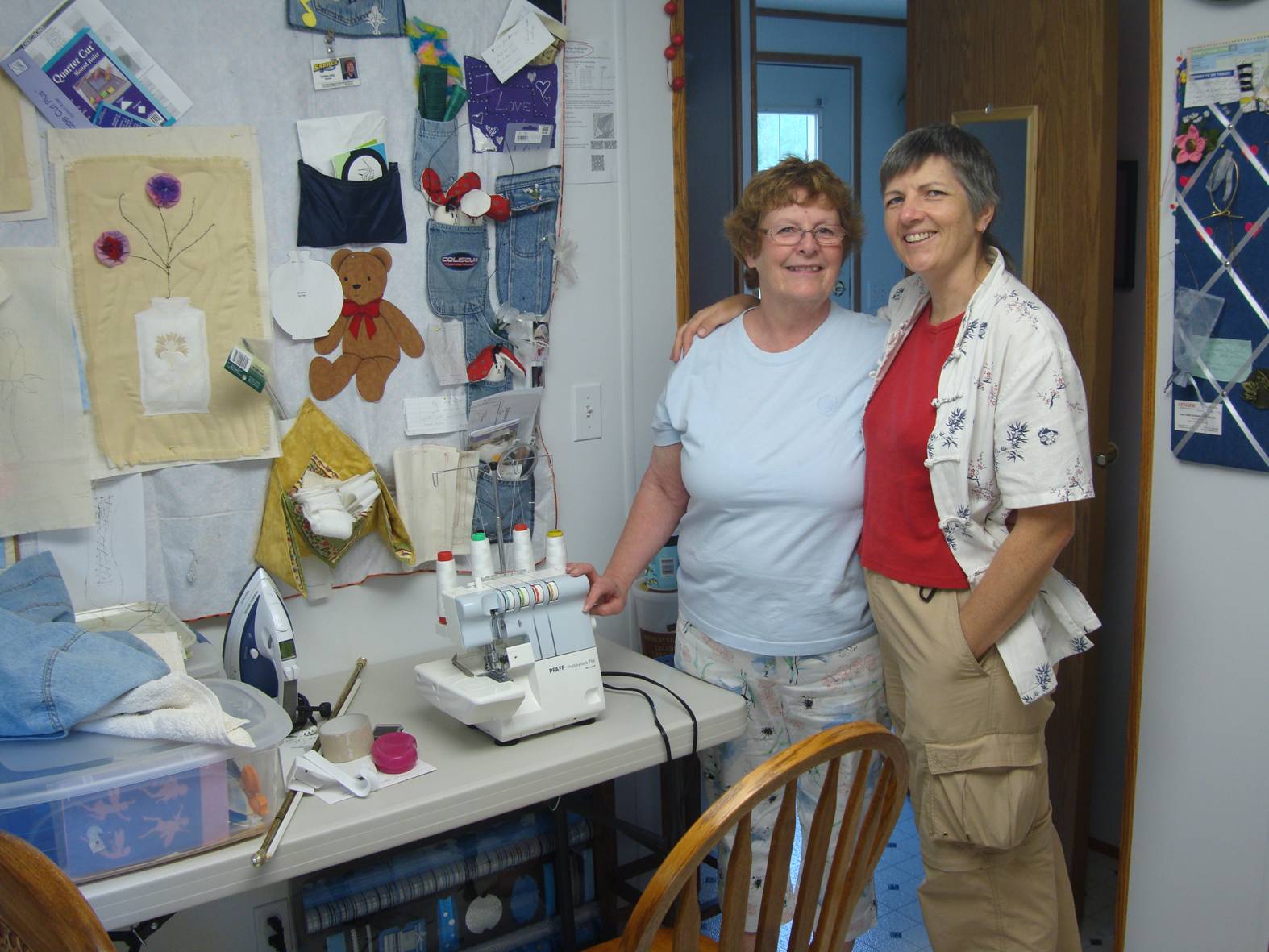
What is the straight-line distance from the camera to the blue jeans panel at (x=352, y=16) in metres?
1.96

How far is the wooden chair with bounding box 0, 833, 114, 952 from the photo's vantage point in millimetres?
942

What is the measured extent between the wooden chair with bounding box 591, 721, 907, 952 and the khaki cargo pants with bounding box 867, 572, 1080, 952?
0.39m

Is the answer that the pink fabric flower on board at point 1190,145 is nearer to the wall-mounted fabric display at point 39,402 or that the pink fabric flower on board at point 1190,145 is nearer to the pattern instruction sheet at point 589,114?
the pattern instruction sheet at point 589,114

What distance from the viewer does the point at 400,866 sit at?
213 centimetres

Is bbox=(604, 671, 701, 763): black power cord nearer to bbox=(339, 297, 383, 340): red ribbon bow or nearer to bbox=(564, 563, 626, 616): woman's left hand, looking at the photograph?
bbox=(564, 563, 626, 616): woman's left hand

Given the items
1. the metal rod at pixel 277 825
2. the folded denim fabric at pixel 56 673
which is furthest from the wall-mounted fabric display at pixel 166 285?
the metal rod at pixel 277 825

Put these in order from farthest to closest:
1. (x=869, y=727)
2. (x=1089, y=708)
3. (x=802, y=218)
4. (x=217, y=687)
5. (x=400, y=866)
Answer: (x=1089, y=708), (x=400, y=866), (x=802, y=218), (x=217, y=687), (x=869, y=727)

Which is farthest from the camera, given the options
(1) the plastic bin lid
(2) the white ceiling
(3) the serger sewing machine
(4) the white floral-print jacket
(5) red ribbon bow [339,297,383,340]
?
(2) the white ceiling

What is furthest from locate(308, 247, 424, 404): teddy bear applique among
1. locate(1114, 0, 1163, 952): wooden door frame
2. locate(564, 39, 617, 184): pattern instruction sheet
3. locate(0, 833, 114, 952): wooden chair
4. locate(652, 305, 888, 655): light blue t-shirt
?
locate(1114, 0, 1163, 952): wooden door frame

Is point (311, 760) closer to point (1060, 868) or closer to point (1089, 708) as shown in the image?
point (1060, 868)

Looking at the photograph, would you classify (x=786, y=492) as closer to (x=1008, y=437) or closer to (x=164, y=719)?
(x=1008, y=437)

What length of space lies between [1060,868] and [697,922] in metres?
1.11

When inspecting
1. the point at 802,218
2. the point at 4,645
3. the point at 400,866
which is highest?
the point at 802,218

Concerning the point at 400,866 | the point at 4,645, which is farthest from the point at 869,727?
A: the point at 400,866
